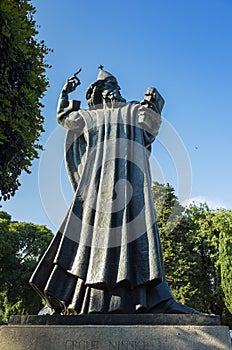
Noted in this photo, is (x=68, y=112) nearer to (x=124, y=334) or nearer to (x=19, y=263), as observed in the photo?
(x=124, y=334)

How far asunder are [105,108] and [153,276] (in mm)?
2656

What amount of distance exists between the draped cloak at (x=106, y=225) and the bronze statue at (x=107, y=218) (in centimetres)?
1

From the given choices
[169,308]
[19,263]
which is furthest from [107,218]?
[19,263]

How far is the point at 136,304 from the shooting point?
3.68 m

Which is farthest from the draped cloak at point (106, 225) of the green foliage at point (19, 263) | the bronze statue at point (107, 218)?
the green foliage at point (19, 263)

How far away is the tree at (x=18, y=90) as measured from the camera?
751cm

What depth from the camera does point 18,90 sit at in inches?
320

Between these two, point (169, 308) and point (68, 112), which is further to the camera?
point (68, 112)

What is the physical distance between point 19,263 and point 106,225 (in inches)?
1055

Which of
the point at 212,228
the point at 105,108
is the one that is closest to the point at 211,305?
the point at 212,228

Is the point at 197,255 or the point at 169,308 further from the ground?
the point at 197,255

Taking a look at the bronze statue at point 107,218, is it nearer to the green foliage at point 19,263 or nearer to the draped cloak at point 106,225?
the draped cloak at point 106,225

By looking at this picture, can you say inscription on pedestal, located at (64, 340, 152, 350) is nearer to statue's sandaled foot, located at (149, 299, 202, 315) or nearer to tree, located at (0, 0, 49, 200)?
statue's sandaled foot, located at (149, 299, 202, 315)

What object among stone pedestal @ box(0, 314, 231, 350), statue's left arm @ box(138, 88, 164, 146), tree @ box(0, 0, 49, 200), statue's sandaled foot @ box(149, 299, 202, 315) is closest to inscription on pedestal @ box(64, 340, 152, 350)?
stone pedestal @ box(0, 314, 231, 350)
